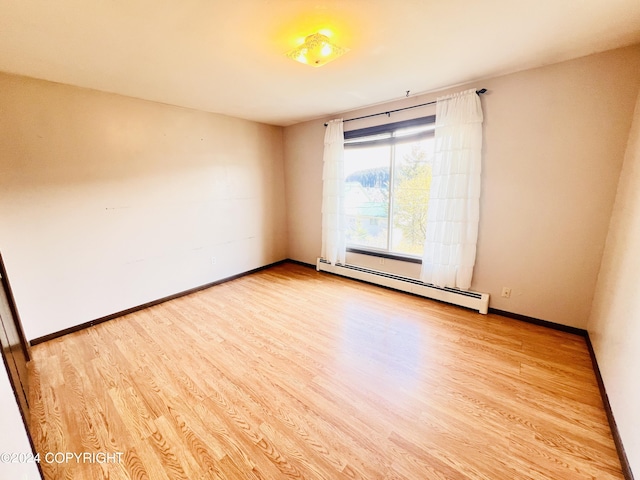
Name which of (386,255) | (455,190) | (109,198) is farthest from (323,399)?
(109,198)

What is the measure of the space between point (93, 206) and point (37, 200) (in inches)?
15.1

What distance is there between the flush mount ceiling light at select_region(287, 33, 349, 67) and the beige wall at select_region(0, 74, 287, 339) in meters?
2.09

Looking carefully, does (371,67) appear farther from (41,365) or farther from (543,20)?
(41,365)

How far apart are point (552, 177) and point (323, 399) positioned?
2714mm

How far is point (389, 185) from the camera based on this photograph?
11.2 ft

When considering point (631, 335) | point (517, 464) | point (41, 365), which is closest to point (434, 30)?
point (631, 335)

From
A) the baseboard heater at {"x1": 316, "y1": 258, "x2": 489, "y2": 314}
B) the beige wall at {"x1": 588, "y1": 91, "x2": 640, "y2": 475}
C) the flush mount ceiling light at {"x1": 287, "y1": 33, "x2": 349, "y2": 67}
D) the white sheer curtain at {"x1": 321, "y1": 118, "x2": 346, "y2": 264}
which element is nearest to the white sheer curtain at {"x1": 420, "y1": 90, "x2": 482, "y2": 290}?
the baseboard heater at {"x1": 316, "y1": 258, "x2": 489, "y2": 314}

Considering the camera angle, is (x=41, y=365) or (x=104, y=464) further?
(x=41, y=365)

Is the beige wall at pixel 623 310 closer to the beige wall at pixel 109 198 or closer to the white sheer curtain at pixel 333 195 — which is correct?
the white sheer curtain at pixel 333 195

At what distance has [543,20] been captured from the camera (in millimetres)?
1584

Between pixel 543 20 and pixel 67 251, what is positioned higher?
pixel 543 20

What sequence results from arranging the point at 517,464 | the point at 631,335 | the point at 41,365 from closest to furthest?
1. the point at 517,464
2. the point at 631,335
3. the point at 41,365
